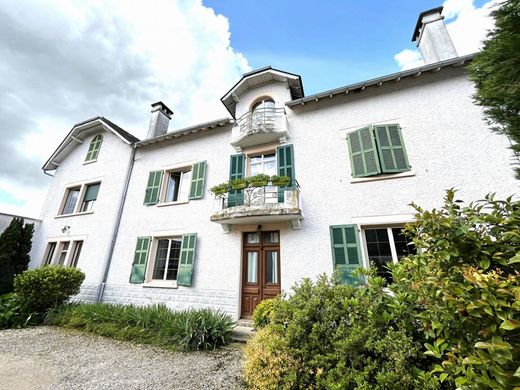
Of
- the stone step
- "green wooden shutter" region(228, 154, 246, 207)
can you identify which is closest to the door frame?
the stone step

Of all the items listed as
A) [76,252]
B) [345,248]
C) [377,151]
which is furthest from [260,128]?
[76,252]

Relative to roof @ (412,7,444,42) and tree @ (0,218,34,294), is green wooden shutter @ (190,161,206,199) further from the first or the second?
roof @ (412,7,444,42)

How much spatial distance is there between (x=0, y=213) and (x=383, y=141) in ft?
60.8

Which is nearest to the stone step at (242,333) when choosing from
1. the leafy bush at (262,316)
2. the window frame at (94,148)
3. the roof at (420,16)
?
the leafy bush at (262,316)

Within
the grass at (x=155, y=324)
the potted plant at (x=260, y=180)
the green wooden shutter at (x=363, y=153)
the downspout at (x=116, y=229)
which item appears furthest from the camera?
the downspout at (x=116, y=229)

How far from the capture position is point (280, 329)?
346 centimetres

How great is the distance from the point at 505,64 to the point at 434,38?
599cm

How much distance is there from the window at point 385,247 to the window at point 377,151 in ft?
6.10

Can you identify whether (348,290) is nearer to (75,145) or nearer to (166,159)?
(166,159)

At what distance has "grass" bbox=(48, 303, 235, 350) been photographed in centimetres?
546

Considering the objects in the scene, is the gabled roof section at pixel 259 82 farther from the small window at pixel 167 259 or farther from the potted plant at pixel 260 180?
the small window at pixel 167 259

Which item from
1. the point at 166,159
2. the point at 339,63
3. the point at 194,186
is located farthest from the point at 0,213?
the point at 339,63

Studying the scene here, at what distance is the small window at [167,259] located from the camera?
875 cm

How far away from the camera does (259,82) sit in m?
9.73
